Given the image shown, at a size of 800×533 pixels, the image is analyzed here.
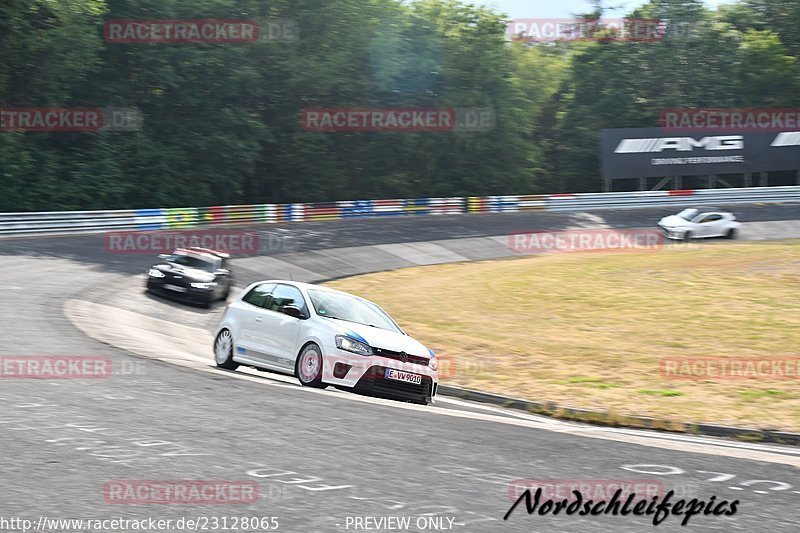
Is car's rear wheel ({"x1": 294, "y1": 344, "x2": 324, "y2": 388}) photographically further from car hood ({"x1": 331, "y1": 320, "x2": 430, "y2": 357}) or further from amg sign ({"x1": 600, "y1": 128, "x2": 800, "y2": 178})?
amg sign ({"x1": 600, "y1": 128, "x2": 800, "y2": 178})

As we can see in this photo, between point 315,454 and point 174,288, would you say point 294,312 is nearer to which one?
point 315,454

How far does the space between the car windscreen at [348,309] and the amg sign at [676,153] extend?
4018 centimetres

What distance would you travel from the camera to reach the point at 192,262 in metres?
25.1

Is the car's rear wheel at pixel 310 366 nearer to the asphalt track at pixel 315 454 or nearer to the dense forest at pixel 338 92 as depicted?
the asphalt track at pixel 315 454

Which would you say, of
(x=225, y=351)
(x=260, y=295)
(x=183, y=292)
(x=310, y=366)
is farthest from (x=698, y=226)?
Result: (x=310, y=366)

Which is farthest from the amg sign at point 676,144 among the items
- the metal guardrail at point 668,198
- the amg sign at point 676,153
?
the metal guardrail at point 668,198

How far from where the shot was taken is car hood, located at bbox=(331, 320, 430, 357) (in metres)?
12.3

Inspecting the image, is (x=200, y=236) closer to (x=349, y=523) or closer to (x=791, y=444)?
(x=791, y=444)

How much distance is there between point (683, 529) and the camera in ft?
20.5

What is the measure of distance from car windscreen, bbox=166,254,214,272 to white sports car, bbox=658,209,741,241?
23333mm

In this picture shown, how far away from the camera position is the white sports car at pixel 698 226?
1624 inches

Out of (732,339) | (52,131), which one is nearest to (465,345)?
(732,339)

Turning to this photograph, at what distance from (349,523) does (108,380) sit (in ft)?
19.8

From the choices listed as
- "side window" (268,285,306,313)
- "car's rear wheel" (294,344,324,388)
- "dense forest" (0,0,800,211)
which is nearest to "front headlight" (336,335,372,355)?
"car's rear wheel" (294,344,324,388)
